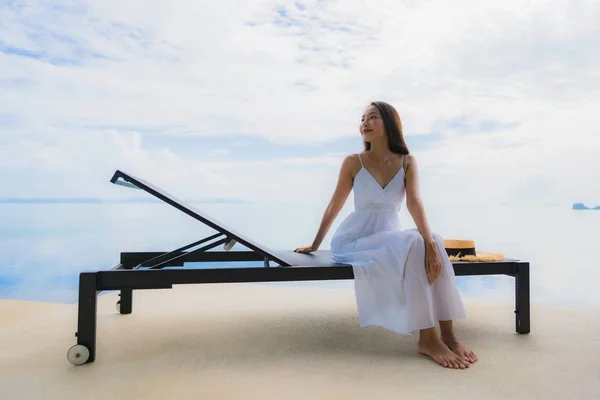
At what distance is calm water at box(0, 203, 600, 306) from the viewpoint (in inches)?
224

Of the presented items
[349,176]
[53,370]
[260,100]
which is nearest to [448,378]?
[349,176]

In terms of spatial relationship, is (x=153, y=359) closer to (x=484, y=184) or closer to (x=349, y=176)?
(x=349, y=176)

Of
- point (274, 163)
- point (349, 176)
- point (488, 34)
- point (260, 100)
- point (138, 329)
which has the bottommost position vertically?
point (138, 329)

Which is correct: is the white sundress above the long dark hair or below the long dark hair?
below

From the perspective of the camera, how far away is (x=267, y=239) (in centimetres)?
876

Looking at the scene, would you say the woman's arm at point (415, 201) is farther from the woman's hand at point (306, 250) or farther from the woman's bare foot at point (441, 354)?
the woman's hand at point (306, 250)

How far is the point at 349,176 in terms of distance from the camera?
2.70m

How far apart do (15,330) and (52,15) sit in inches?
303

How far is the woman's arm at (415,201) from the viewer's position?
7.52 ft

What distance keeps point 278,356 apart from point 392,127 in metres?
1.29

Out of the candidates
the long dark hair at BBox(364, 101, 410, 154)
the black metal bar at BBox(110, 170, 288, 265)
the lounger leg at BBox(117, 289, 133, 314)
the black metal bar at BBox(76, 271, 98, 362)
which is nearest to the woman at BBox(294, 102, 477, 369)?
the long dark hair at BBox(364, 101, 410, 154)

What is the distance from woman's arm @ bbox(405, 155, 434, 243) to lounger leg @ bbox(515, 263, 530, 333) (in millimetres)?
685

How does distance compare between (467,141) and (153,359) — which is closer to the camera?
(153,359)

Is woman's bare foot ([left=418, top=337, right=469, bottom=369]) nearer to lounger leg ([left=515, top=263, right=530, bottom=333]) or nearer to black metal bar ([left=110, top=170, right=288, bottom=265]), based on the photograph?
lounger leg ([left=515, top=263, right=530, bottom=333])
